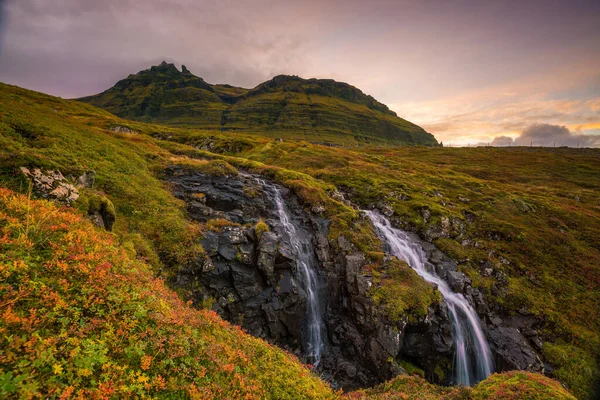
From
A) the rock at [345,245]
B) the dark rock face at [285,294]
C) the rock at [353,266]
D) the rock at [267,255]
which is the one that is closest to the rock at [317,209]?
the rock at [345,245]

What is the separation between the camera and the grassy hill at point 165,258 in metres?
5.55

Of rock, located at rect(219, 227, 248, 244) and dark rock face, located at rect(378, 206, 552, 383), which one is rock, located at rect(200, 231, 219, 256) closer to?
rock, located at rect(219, 227, 248, 244)

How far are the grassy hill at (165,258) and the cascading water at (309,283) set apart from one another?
4615mm

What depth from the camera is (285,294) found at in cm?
1953

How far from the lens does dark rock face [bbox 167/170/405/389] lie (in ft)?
56.1

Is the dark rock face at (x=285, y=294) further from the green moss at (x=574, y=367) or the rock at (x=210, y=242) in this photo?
the green moss at (x=574, y=367)

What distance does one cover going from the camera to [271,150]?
64.1m

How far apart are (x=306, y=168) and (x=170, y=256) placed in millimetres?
38291

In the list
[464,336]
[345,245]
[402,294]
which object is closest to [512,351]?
[464,336]

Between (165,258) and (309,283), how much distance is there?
11833 millimetres

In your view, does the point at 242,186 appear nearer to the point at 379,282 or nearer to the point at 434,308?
the point at 379,282

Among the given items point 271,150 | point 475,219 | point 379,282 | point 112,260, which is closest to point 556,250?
point 475,219

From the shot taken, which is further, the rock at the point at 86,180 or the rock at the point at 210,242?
the rock at the point at 210,242

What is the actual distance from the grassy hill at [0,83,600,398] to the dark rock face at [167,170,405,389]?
186cm
